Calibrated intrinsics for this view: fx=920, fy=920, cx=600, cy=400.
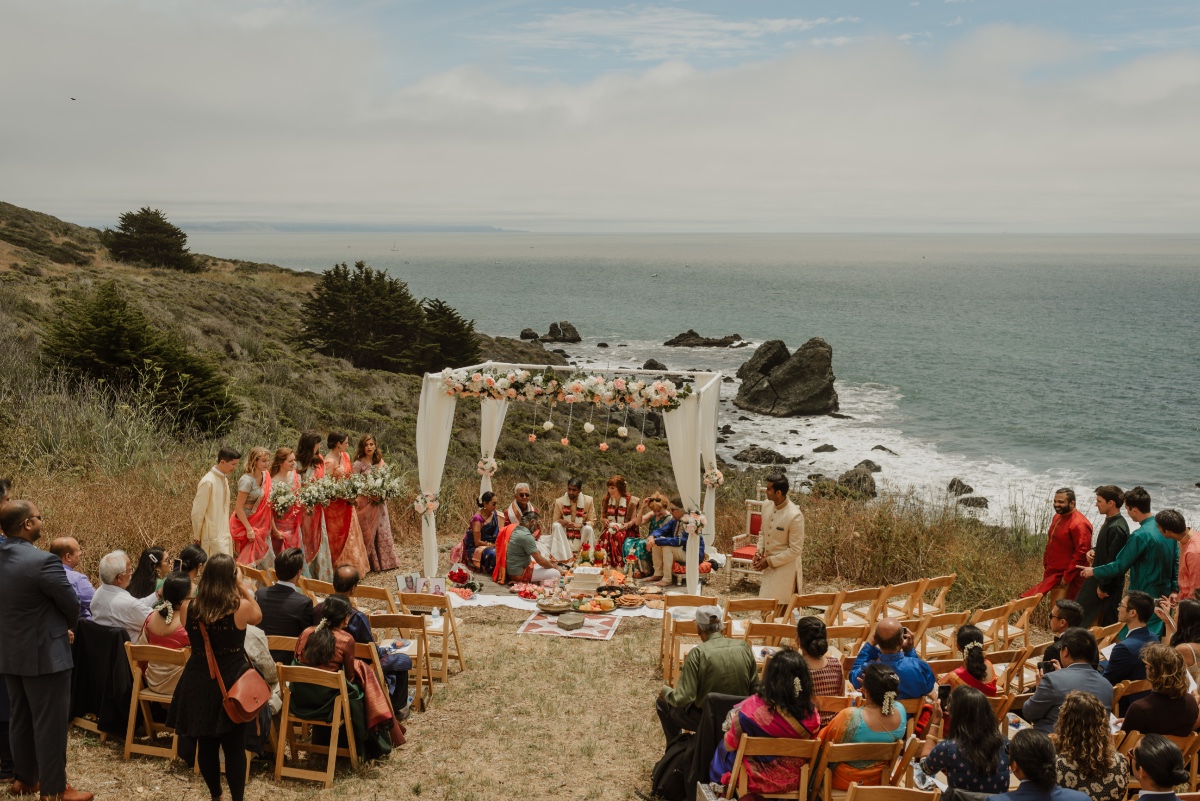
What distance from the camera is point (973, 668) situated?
20.9 ft

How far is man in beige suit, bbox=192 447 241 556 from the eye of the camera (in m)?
9.84

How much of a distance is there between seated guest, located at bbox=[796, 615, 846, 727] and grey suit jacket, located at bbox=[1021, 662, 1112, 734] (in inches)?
48.7

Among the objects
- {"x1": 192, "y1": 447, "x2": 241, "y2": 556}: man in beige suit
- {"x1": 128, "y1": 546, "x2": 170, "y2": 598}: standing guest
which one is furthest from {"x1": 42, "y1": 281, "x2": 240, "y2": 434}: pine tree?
{"x1": 128, "y1": 546, "x2": 170, "y2": 598}: standing guest

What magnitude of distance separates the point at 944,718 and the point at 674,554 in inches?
245

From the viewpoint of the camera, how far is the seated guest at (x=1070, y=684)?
6.04m

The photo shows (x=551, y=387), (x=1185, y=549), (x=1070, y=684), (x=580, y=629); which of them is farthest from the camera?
(x=551, y=387)

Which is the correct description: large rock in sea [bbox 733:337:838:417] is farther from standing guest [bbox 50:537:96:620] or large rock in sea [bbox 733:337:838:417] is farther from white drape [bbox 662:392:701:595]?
standing guest [bbox 50:537:96:620]

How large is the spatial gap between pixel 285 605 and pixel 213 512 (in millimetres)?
3376

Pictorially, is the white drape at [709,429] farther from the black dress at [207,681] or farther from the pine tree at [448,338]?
the pine tree at [448,338]

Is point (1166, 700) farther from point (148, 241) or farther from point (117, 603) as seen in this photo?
point (148, 241)

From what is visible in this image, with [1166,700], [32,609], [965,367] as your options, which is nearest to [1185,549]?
[1166,700]

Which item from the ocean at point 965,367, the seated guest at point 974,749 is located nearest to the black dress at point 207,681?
the seated guest at point 974,749

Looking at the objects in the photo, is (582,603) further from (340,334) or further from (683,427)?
(340,334)

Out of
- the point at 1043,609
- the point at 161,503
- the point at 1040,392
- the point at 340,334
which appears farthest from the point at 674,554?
the point at 1040,392
